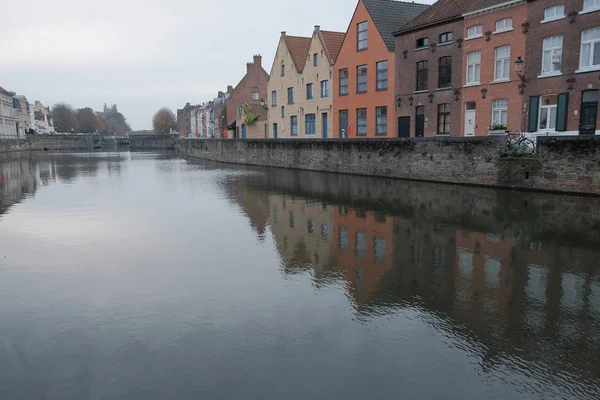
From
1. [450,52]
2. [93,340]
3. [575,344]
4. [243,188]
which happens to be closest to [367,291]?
[575,344]

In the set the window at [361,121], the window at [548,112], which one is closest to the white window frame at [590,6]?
the window at [548,112]

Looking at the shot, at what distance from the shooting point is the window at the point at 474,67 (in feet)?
81.2

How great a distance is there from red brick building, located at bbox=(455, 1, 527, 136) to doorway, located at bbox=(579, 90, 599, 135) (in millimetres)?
2889

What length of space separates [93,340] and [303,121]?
35.3 metres

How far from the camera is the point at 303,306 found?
6.62m

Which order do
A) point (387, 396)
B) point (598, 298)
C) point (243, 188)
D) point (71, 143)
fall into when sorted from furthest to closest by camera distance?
point (71, 143)
point (243, 188)
point (598, 298)
point (387, 396)

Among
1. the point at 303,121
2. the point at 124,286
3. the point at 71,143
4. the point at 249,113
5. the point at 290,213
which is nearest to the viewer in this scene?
the point at 124,286

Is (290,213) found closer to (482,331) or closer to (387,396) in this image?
(482,331)

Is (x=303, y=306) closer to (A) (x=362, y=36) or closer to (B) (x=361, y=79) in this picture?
(B) (x=361, y=79)

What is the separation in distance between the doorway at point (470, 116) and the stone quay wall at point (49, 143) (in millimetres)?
60492

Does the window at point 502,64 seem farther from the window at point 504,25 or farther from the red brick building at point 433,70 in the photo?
the window at point 504,25

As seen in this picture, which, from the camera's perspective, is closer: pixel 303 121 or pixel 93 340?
pixel 93 340

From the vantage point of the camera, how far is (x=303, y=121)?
39.8 metres

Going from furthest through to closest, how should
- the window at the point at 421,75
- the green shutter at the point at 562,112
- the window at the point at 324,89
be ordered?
1. the window at the point at 324,89
2. the window at the point at 421,75
3. the green shutter at the point at 562,112
